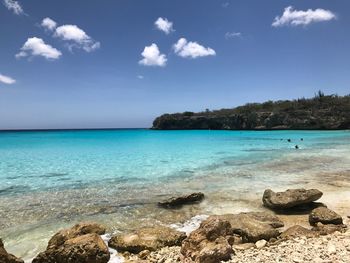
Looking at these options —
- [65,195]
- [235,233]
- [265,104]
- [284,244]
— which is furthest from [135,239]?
[265,104]

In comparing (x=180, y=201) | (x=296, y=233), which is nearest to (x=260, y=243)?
(x=296, y=233)

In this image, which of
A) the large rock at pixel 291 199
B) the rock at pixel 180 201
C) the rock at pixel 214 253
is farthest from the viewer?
the rock at pixel 180 201

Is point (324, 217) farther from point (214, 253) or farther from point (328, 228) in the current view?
point (214, 253)

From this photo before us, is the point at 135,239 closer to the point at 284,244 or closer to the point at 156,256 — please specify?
the point at 156,256

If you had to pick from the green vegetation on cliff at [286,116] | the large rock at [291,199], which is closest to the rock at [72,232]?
the large rock at [291,199]

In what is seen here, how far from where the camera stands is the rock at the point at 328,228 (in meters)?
7.02

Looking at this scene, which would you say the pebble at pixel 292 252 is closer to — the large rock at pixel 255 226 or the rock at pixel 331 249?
the rock at pixel 331 249

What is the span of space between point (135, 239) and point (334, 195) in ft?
25.1

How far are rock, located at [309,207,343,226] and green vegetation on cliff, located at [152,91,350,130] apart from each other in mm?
87221

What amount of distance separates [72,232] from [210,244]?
297cm

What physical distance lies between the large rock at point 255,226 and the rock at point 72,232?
290 centimetres

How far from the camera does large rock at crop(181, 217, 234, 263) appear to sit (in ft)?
18.0

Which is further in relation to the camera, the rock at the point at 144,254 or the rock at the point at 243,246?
the rock at the point at 243,246

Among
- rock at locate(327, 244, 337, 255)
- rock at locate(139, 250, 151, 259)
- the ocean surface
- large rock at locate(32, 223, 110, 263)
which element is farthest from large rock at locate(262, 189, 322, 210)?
large rock at locate(32, 223, 110, 263)
